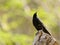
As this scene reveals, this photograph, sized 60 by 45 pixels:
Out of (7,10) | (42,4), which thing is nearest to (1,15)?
(7,10)

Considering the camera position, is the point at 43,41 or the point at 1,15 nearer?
the point at 43,41

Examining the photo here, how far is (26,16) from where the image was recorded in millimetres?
9047

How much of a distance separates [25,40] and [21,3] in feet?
4.42

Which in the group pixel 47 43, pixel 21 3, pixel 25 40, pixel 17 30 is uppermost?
pixel 21 3

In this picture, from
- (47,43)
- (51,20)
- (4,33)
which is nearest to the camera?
(47,43)

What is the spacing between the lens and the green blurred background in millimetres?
8828

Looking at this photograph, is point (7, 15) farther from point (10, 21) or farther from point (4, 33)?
point (4, 33)

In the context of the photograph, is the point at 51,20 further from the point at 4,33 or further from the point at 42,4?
the point at 4,33

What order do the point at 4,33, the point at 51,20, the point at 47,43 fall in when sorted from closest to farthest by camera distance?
the point at 47,43, the point at 4,33, the point at 51,20

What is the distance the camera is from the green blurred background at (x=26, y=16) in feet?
29.0

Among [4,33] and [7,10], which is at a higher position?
[7,10]

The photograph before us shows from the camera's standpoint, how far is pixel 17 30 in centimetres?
913

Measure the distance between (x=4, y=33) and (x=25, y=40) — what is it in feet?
2.22

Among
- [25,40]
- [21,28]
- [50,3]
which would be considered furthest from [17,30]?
[50,3]
